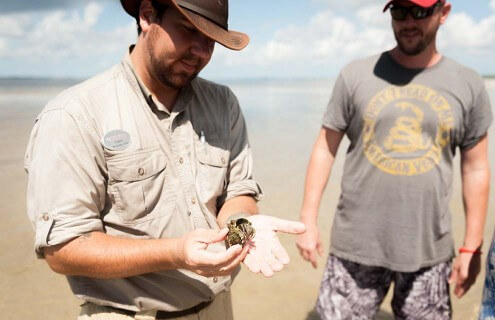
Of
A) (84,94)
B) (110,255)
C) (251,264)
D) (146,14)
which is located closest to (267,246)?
(251,264)

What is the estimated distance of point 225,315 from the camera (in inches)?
108

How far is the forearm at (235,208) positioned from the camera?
2.51 meters

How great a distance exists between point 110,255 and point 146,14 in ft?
4.13

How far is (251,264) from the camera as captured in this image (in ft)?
7.18

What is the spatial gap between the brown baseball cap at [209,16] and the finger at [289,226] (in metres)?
0.99

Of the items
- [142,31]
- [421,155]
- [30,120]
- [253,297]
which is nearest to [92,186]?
[142,31]

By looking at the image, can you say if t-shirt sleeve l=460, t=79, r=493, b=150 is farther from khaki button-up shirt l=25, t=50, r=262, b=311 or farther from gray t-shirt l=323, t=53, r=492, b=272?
khaki button-up shirt l=25, t=50, r=262, b=311

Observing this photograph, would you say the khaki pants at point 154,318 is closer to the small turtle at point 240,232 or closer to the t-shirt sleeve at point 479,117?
the small turtle at point 240,232

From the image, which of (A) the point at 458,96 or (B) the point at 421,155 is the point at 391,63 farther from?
(B) the point at 421,155

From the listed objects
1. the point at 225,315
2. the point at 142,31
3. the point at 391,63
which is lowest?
the point at 225,315

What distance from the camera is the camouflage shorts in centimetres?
345

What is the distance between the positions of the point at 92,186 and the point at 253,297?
4.01 meters

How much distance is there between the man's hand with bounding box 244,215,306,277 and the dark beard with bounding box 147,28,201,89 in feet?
2.80

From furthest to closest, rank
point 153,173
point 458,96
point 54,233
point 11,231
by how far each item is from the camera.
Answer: point 11,231 → point 458,96 → point 153,173 → point 54,233
